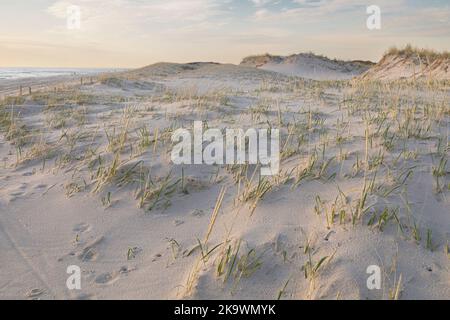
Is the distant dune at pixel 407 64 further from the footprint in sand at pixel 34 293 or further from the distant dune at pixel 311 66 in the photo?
the footprint in sand at pixel 34 293

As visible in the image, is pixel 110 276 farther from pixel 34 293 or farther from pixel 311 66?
pixel 311 66

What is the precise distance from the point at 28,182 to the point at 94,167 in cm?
54

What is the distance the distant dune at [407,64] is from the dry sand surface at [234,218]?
12.7 metres

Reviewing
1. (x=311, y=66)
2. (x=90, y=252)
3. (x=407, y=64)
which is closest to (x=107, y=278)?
(x=90, y=252)

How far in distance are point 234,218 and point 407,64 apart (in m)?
16.7

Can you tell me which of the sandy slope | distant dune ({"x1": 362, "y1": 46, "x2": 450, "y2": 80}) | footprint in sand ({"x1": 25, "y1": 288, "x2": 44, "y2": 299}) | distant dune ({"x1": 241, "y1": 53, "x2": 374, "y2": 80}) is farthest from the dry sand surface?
distant dune ({"x1": 241, "y1": 53, "x2": 374, "y2": 80})

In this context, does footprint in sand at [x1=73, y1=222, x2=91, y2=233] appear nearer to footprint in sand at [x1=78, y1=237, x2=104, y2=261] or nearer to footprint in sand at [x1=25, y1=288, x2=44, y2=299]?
footprint in sand at [x1=78, y1=237, x2=104, y2=261]

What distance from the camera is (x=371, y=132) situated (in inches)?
137

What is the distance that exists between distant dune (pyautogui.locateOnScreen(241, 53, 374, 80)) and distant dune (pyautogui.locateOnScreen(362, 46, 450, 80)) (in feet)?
16.0

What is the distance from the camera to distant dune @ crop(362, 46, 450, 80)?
1495cm

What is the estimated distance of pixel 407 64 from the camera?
16594 millimetres

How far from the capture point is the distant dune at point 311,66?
80.5 ft

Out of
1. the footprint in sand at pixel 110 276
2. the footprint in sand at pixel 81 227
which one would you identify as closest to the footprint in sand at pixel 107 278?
the footprint in sand at pixel 110 276

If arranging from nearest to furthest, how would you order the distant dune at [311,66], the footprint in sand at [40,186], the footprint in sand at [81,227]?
the footprint in sand at [81,227]
the footprint in sand at [40,186]
the distant dune at [311,66]
